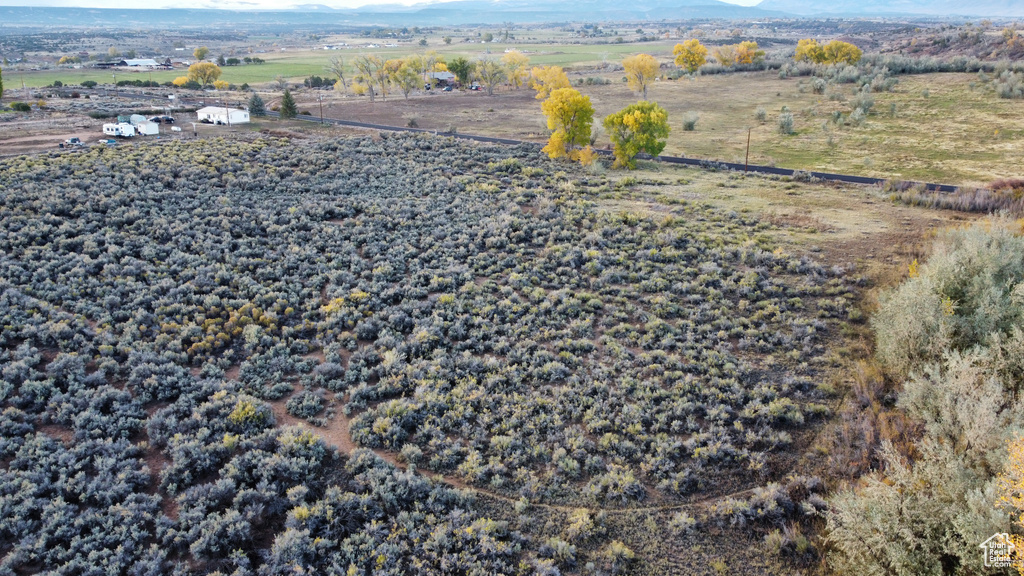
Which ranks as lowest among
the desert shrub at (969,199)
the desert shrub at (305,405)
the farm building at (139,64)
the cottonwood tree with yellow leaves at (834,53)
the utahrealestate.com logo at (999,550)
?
the desert shrub at (305,405)

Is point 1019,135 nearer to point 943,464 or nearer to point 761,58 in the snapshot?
point 943,464

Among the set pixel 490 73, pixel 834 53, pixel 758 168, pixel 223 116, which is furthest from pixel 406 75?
pixel 834 53

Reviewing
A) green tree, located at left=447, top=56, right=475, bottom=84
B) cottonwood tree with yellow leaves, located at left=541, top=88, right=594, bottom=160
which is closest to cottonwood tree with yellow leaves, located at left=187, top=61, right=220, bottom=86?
→ green tree, located at left=447, top=56, right=475, bottom=84

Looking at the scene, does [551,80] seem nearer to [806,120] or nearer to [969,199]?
[806,120]

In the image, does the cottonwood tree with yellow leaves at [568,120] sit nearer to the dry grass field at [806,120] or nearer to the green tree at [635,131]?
the green tree at [635,131]

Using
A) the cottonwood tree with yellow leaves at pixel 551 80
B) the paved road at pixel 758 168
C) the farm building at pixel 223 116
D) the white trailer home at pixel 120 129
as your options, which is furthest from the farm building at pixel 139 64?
the paved road at pixel 758 168

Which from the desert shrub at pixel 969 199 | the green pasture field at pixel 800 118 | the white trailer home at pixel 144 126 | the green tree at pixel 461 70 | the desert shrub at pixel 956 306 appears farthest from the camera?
the green tree at pixel 461 70

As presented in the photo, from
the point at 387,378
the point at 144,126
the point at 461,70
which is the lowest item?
the point at 387,378
